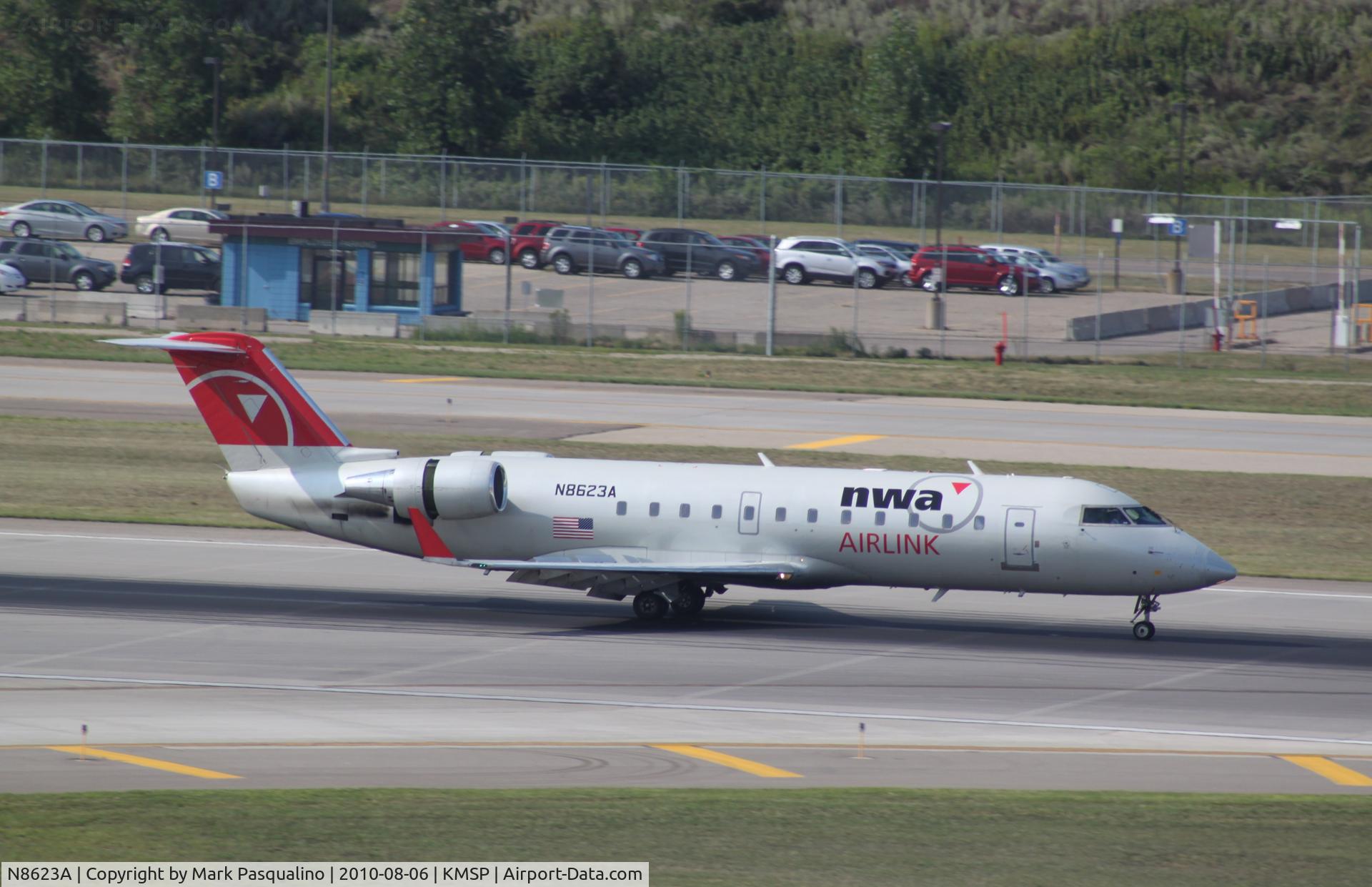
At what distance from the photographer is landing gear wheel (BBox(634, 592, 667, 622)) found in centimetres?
2684

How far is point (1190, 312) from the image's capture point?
242 ft

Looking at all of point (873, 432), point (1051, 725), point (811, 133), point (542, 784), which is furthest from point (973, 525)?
point (811, 133)

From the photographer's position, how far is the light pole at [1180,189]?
75812mm

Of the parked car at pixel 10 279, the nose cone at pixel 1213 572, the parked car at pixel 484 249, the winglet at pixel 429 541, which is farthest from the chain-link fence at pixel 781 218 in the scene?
the nose cone at pixel 1213 572

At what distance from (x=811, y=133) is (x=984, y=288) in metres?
37.9

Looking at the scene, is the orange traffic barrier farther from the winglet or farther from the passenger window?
the winglet

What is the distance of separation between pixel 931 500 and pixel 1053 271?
56098 millimetres

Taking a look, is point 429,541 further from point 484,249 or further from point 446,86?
point 446,86

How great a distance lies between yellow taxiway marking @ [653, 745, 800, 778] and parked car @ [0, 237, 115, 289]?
62391mm

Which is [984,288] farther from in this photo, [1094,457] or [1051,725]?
[1051,725]

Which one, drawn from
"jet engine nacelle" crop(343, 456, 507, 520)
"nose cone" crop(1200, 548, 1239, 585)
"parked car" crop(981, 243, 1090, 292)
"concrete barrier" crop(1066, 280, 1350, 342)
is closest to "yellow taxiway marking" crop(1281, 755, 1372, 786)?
"nose cone" crop(1200, 548, 1239, 585)

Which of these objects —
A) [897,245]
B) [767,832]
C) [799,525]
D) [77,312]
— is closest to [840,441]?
[799,525]

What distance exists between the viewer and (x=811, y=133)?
111000 mm

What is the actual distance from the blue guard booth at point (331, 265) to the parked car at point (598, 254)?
35.1ft
